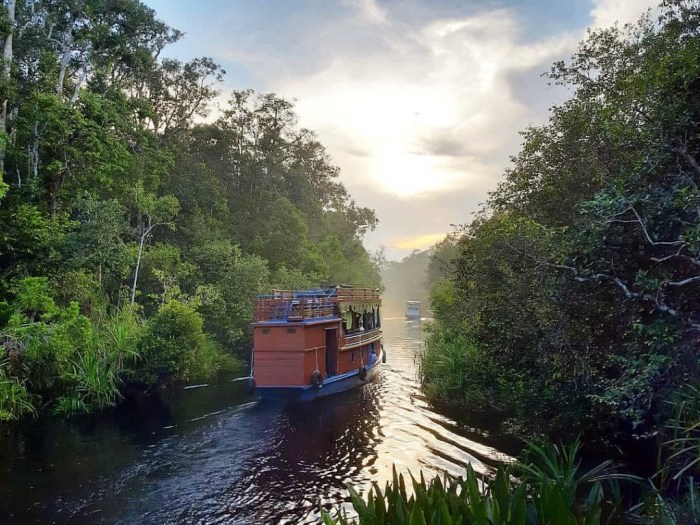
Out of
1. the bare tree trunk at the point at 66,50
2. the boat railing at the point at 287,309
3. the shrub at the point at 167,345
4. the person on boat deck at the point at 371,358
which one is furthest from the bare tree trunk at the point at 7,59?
the person on boat deck at the point at 371,358

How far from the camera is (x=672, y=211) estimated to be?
558cm

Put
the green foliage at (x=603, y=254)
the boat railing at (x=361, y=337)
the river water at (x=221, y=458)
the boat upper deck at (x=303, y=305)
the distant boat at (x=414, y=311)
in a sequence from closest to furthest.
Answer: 1. the green foliage at (x=603, y=254)
2. the river water at (x=221, y=458)
3. the boat upper deck at (x=303, y=305)
4. the boat railing at (x=361, y=337)
5. the distant boat at (x=414, y=311)

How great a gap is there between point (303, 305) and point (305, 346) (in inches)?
55.1

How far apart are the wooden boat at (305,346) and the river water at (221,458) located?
0.76 metres

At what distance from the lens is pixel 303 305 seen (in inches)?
645

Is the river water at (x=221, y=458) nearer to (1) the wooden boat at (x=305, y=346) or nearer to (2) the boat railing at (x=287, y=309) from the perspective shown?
(1) the wooden boat at (x=305, y=346)

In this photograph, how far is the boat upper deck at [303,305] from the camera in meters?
16.2

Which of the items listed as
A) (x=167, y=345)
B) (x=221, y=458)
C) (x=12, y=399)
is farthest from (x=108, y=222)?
(x=221, y=458)

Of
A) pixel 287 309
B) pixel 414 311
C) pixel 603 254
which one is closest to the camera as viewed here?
pixel 603 254

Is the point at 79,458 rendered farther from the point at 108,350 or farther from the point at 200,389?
the point at 200,389

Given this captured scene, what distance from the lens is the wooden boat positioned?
15625 millimetres

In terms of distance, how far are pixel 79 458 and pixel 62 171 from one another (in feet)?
34.2

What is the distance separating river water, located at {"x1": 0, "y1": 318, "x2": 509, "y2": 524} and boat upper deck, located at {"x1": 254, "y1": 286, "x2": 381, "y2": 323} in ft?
9.17

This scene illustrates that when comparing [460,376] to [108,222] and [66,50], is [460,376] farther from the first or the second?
[66,50]
